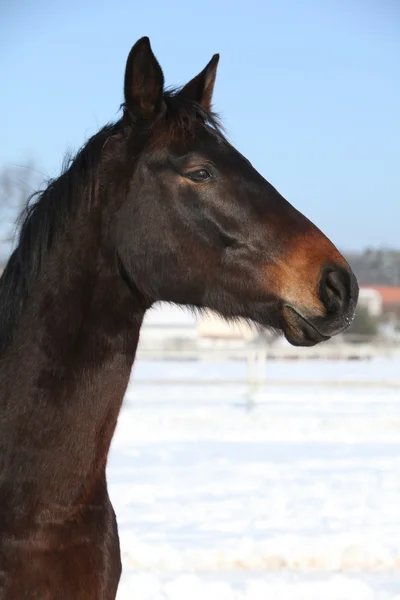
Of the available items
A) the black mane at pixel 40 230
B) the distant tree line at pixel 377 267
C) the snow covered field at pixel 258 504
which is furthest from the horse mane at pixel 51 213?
the distant tree line at pixel 377 267

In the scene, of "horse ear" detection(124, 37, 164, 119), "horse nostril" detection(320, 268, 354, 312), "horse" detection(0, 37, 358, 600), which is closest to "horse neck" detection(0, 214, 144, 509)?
"horse" detection(0, 37, 358, 600)

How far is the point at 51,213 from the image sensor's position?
247 cm

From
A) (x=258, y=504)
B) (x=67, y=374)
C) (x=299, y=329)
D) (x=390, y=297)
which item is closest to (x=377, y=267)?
(x=258, y=504)

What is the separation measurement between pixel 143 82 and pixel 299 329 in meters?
0.84

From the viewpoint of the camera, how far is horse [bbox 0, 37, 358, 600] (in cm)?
233

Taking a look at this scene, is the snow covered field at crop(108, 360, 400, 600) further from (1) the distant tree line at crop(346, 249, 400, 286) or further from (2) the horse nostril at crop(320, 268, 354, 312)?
(1) the distant tree line at crop(346, 249, 400, 286)

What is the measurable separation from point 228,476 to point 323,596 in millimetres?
3585

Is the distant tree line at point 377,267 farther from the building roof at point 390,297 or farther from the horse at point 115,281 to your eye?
the building roof at point 390,297

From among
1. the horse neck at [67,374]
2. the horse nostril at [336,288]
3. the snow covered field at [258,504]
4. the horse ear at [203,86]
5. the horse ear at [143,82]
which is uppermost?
the horse ear at [143,82]

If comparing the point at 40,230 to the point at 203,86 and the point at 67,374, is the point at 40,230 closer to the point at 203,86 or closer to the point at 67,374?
the point at 67,374

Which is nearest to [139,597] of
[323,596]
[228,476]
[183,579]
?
[183,579]

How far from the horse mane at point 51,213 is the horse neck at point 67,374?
0.10ft

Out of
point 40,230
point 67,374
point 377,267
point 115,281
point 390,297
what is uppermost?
point 40,230

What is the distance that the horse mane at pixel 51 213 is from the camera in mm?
2438
